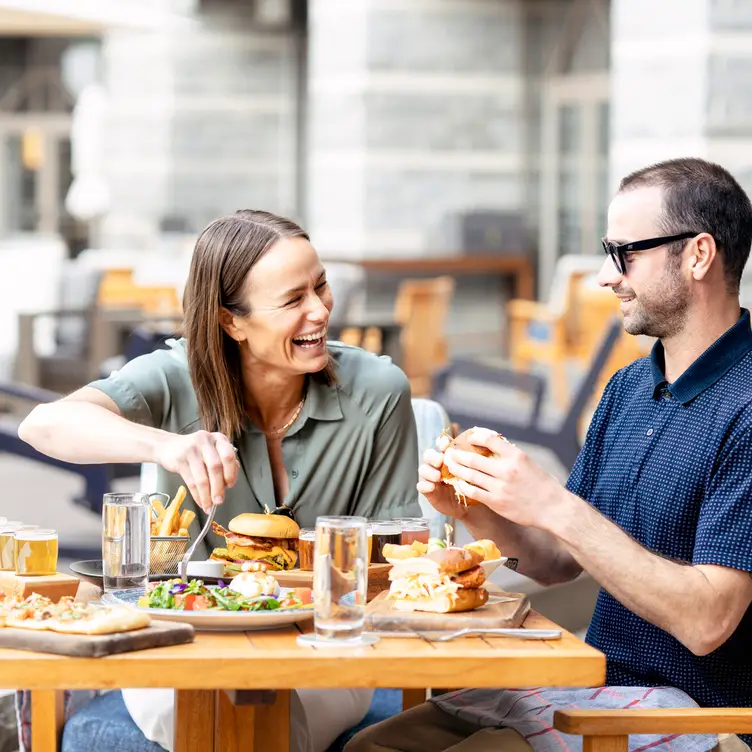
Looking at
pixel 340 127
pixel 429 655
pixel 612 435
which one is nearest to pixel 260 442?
pixel 612 435

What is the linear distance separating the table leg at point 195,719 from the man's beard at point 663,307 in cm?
90

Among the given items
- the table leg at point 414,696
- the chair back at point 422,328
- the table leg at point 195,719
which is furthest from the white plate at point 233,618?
the chair back at point 422,328

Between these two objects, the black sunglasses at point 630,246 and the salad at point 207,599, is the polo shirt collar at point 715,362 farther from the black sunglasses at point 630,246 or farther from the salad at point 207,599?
the salad at point 207,599

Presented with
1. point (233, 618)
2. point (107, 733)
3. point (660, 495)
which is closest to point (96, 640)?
point (233, 618)

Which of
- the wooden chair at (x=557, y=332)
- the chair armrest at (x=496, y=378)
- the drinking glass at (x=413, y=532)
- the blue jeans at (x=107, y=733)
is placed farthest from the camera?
the wooden chair at (x=557, y=332)

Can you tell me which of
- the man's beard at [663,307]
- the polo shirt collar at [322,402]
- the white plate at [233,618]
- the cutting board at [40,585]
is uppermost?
the man's beard at [663,307]

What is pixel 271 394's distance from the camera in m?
2.74

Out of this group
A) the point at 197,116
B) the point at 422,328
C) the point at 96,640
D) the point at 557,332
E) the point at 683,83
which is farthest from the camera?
the point at 197,116

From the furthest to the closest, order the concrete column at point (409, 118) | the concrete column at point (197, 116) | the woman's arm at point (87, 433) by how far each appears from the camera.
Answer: the concrete column at point (197, 116) < the concrete column at point (409, 118) < the woman's arm at point (87, 433)

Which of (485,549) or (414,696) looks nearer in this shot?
(485,549)

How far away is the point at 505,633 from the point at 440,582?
0.47 feet

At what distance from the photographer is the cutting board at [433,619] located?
6.07 ft

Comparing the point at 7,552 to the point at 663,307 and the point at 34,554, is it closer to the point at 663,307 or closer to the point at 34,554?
the point at 34,554

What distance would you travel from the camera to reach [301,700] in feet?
7.98
